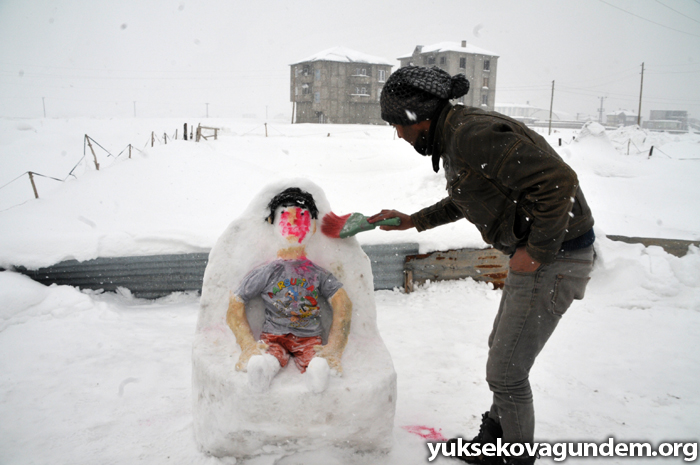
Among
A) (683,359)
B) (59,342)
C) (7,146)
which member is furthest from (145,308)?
(7,146)

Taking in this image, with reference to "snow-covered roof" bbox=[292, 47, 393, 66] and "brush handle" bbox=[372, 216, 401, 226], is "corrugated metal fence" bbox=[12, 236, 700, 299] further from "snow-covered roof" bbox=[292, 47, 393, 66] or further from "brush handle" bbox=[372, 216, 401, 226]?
"snow-covered roof" bbox=[292, 47, 393, 66]

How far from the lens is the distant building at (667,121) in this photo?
49.3 m

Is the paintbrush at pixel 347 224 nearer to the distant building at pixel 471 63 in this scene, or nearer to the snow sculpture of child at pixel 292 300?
the snow sculpture of child at pixel 292 300

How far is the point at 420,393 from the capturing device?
355 centimetres

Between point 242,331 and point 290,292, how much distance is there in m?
0.39

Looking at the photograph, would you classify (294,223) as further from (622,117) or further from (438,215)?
(622,117)

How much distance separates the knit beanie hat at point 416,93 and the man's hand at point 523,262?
763mm

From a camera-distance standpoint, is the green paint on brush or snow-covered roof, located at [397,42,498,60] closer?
the green paint on brush

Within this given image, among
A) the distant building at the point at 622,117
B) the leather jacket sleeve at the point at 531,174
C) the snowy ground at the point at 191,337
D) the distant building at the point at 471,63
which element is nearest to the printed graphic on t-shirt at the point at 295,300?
the snowy ground at the point at 191,337

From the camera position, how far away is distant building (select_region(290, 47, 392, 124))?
3503 cm

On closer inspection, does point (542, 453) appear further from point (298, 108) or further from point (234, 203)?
point (298, 108)

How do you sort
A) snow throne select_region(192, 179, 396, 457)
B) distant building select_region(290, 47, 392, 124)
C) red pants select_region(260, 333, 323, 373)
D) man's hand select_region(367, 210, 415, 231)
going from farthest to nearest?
distant building select_region(290, 47, 392, 124) → man's hand select_region(367, 210, 415, 231) → red pants select_region(260, 333, 323, 373) → snow throne select_region(192, 179, 396, 457)

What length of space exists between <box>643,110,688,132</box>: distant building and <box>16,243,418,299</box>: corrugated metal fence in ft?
169

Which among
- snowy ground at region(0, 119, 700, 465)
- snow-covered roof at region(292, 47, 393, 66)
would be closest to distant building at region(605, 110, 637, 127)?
snow-covered roof at region(292, 47, 393, 66)
